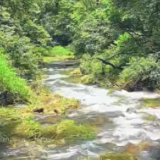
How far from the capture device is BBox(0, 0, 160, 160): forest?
347 inches

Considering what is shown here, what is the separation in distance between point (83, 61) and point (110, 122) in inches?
451

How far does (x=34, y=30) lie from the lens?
974 inches

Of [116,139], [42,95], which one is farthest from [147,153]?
[42,95]

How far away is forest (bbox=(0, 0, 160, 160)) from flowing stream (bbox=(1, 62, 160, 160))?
0.51 meters

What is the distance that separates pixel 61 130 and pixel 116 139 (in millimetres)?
1538

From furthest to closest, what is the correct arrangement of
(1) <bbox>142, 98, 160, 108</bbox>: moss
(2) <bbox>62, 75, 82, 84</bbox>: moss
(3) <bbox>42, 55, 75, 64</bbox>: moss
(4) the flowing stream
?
(3) <bbox>42, 55, 75, 64</bbox>: moss → (2) <bbox>62, 75, 82, 84</bbox>: moss → (1) <bbox>142, 98, 160, 108</bbox>: moss → (4) the flowing stream

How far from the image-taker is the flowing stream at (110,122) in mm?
7664

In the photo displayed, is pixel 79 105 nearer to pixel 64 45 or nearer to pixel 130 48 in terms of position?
pixel 130 48

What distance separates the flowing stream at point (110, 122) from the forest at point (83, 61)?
51cm

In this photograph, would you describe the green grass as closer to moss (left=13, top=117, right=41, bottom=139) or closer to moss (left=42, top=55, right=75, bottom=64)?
moss (left=13, top=117, right=41, bottom=139)

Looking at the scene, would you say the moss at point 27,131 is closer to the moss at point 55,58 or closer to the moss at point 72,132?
the moss at point 72,132

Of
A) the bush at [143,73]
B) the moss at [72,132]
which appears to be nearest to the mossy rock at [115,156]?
the moss at [72,132]

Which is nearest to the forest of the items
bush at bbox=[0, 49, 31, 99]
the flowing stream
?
bush at bbox=[0, 49, 31, 99]

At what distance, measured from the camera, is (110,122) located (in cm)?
1041
